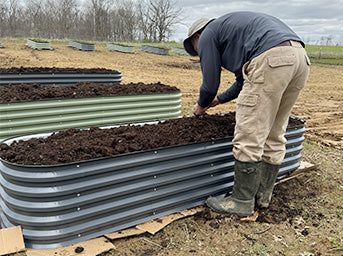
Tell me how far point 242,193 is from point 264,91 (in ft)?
3.62

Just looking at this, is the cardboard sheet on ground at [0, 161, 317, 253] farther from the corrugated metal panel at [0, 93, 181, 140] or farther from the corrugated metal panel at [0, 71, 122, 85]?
the corrugated metal panel at [0, 71, 122, 85]

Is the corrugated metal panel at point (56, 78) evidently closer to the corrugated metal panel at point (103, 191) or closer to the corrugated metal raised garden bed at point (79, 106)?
the corrugated metal raised garden bed at point (79, 106)

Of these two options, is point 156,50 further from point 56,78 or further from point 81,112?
point 81,112

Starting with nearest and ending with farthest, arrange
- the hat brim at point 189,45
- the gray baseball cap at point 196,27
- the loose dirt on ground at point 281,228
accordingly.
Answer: the loose dirt on ground at point 281,228, the gray baseball cap at point 196,27, the hat brim at point 189,45

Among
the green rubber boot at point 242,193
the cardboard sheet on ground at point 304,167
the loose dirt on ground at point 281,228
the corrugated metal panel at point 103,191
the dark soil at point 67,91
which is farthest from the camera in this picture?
the dark soil at point 67,91

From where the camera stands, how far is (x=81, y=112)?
5.36m

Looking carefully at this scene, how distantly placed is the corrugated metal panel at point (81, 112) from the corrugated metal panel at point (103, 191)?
1.69 metres

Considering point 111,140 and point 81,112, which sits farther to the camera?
point 81,112

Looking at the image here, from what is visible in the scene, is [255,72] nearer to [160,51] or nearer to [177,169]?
[177,169]

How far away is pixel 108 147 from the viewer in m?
2.93

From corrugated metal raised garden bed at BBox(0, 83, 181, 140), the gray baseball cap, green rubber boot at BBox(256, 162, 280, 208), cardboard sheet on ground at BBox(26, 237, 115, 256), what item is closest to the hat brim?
the gray baseball cap

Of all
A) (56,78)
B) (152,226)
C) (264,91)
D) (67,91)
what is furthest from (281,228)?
(56,78)

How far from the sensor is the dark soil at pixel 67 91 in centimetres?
510

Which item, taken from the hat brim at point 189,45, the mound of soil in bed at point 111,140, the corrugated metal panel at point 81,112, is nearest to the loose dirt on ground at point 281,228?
the mound of soil in bed at point 111,140
